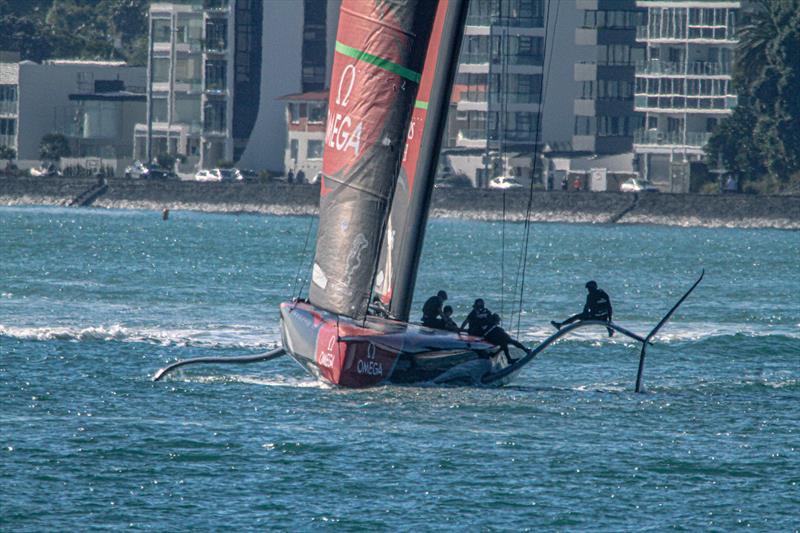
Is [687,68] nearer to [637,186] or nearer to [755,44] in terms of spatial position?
[755,44]

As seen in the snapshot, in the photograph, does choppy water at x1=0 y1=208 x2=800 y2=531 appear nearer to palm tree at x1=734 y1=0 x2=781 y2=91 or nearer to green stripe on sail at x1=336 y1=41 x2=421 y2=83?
green stripe on sail at x1=336 y1=41 x2=421 y2=83

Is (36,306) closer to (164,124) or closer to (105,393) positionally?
(105,393)

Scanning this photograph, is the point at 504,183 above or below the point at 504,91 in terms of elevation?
below

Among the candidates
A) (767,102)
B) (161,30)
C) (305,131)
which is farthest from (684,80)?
(161,30)

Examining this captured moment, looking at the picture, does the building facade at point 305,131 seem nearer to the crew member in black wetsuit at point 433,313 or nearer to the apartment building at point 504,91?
the apartment building at point 504,91

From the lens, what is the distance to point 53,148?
122 meters

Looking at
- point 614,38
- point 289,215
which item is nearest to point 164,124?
point 289,215

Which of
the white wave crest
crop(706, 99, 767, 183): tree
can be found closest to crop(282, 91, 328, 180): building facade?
crop(706, 99, 767, 183): tree

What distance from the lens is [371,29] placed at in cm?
2695

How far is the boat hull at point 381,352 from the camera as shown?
25.8 meters

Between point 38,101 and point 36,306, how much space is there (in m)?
86.0

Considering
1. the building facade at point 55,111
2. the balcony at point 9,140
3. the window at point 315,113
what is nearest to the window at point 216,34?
the window at point 315,113

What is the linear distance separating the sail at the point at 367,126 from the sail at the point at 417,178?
4.21ft

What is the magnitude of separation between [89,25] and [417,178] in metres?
138
